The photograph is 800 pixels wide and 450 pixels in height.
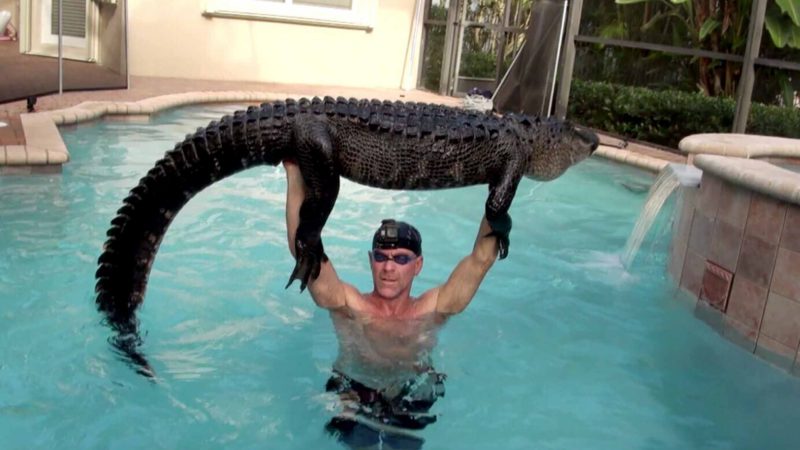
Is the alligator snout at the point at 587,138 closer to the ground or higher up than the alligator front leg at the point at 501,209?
higher up

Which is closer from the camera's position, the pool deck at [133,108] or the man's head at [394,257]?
the man's head at [394,257]

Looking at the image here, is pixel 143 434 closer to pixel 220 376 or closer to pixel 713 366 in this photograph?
pixel 220 376

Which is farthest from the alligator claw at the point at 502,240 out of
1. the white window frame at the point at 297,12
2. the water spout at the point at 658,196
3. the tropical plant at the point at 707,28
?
the white window frame at the point at 297,12

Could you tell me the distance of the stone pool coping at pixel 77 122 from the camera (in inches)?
265

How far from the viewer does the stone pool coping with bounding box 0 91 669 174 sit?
22.1 ft

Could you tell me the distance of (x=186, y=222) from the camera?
21.6ft

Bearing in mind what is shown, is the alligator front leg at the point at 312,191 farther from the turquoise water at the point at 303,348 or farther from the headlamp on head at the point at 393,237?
the turquoise water at the point at 303,348

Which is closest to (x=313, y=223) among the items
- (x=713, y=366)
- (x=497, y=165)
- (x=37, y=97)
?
(x=497, y=165)

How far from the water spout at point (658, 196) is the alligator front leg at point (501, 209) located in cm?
270

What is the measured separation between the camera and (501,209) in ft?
10.6

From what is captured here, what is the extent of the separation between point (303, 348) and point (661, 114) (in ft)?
25.6

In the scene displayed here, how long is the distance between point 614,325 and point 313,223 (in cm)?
278

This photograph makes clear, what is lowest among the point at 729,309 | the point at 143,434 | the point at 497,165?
the point at 143,434

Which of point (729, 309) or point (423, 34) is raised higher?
point (423, 34)
